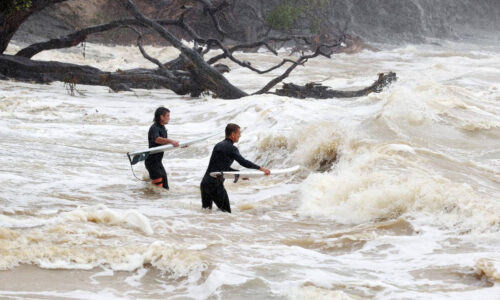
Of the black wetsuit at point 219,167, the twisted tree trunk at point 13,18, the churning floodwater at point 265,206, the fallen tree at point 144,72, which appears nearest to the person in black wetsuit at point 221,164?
the black wetsuit at point 219,167

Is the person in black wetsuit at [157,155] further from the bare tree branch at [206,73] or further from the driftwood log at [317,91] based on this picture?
the driftwood log at [317,91]

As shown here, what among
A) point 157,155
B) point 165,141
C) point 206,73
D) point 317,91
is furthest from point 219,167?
point 317,91

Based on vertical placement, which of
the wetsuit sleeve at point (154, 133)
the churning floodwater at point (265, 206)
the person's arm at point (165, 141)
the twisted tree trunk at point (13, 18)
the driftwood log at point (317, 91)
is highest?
the twisted tree trunk at point (13, 18)

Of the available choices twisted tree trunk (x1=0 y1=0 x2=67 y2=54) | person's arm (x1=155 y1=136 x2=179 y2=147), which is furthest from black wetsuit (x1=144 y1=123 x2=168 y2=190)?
twisted tree trunk (x1=0 y1=0 x2=67 y2=54)

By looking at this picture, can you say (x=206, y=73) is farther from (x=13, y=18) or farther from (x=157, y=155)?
(x=157, y=155)

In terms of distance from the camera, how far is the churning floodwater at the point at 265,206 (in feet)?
16.5

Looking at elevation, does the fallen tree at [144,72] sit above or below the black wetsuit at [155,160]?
above

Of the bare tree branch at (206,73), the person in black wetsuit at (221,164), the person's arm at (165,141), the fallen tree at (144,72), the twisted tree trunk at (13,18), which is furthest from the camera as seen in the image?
the fallen tree at (144,72)

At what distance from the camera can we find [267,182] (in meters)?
9.98

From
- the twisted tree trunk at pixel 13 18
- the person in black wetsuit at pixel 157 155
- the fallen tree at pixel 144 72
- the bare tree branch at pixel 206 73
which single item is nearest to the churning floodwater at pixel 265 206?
the person in black wetsuit at pixel 157 155

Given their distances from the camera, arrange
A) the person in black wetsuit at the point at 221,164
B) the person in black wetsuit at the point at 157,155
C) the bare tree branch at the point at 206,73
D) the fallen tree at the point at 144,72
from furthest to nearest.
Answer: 1. the fallen tree at the point at 144,72
2. the bare tree branch at the point at 206,73
3. the person in black wetsuit at the point at 157,155
4. the person in black wetsuit at the point at 221,164

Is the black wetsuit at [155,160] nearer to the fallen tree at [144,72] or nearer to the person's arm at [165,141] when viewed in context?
the person's arm at [165,141]

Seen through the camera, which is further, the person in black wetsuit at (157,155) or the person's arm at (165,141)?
the person in black wetsuit at (157,155)

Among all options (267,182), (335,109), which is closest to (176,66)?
(335,109)
